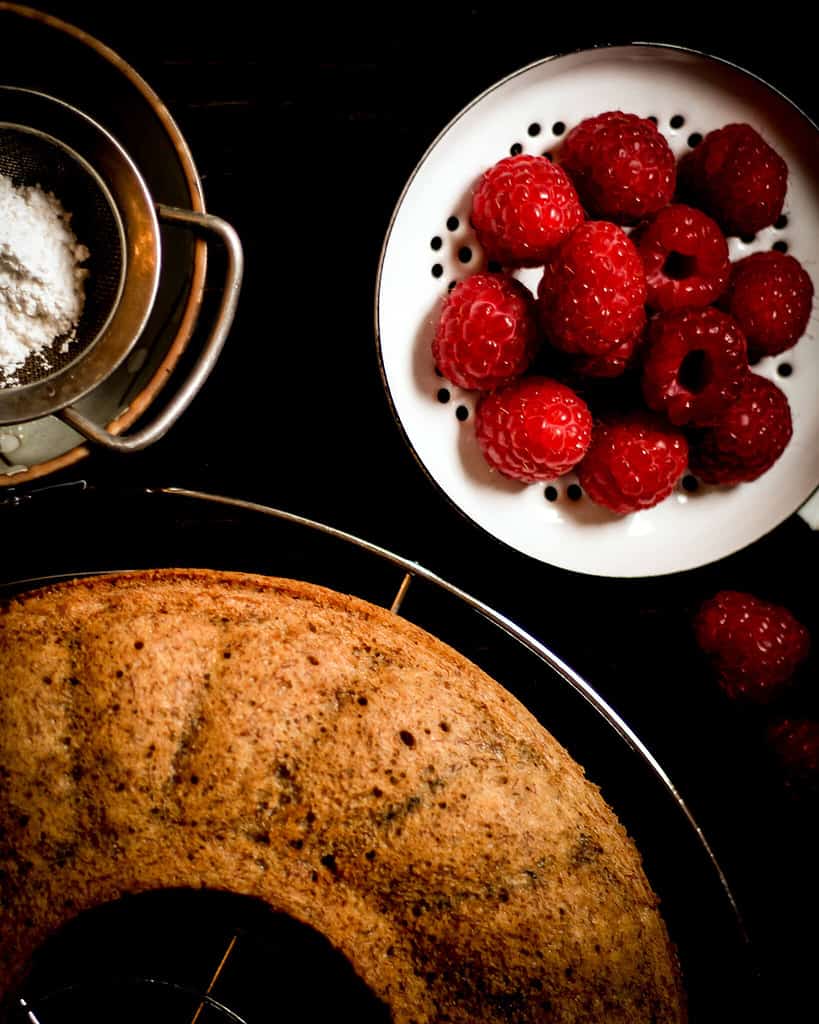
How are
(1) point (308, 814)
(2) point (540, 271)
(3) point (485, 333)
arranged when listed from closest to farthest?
1. (1) point (308, 814)
2. (3) point (485, 333)
3. (2) point (540, 271)

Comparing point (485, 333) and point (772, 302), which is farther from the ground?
point (772, 302)

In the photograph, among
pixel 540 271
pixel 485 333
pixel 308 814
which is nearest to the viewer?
pixel 308 814

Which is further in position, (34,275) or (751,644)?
(751,644)

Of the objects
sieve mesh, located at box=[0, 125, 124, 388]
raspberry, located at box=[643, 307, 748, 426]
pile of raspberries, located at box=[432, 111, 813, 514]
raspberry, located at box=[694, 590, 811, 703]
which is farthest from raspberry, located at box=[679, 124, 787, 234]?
sieve mesh, located at box=[0, 125, 124, 388]

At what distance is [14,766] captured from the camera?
0.68 metres

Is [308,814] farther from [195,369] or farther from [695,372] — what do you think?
[695,372]

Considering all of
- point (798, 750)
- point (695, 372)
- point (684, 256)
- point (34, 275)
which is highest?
point (684, 256)

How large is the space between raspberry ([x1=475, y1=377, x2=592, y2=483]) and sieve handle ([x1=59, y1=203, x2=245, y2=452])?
0.31 m

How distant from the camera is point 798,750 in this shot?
3.04ft

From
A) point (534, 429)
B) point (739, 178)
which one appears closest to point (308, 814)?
point (534, 429)

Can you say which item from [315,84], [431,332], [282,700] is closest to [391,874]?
[282,700]

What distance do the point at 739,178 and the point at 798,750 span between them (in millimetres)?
714

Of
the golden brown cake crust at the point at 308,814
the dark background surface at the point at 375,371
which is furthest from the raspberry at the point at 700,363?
the golden brown cake crust at the point at 308,814

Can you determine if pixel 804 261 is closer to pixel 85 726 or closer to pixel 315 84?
A: pixel 315 84
